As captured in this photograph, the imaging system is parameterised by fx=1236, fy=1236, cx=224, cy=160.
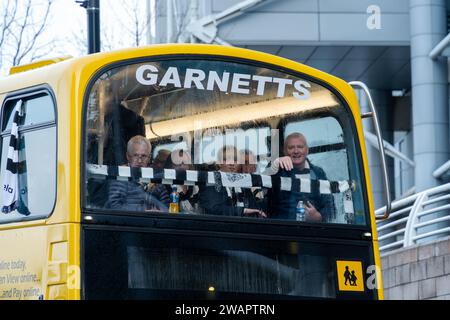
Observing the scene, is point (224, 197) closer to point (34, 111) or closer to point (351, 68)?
point (34, 111)

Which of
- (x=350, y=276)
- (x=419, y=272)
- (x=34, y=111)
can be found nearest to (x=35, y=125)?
(x=34, y=111)

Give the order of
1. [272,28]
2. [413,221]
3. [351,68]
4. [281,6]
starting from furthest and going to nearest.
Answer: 1. [351,68]
2. [281,6]
3. [272,28]
4. [413,221]

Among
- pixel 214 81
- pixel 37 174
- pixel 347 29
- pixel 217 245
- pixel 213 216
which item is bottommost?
pixel 217 245

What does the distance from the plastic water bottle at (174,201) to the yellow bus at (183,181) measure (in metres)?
0.01

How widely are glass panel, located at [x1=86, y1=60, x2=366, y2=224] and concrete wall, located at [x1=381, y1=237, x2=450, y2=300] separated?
672 cm

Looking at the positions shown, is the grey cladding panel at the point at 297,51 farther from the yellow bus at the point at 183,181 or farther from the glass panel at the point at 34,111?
the glass panel at the point at 34,111

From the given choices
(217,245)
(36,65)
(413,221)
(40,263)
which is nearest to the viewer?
(40,263)

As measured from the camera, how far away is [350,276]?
1040 centimetres

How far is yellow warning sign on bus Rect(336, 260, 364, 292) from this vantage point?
10312mm

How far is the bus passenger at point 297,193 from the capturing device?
1029 cm

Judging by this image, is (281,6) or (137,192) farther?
(281,6)


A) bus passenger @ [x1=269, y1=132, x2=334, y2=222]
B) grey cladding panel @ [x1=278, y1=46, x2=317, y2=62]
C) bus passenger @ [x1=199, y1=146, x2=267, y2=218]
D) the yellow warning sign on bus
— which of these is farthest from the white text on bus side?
grey cladding panel @ [x1=278, y1=46, x2=317, y2=62]

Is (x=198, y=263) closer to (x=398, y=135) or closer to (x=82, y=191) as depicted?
(x=82, y=191)

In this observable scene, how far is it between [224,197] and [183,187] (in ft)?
1.21
